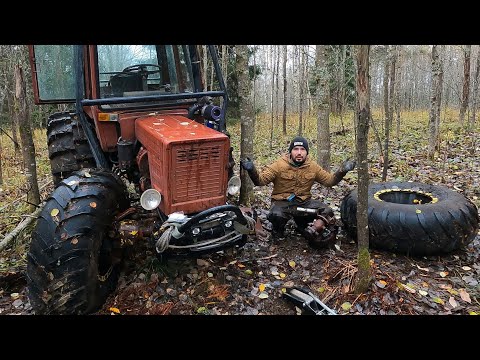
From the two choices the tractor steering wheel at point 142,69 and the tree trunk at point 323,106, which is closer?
the tractor steering wheel at point 142,69

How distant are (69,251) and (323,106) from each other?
5.06 metres

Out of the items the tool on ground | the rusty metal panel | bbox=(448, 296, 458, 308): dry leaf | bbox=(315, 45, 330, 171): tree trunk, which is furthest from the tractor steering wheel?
bbox=(448, 296, 458, 308): dry leaf

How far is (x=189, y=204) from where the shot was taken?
142 inches

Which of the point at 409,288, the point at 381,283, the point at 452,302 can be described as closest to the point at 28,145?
the point at 381,283

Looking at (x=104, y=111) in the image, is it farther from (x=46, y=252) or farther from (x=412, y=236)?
(x=412, y=236)

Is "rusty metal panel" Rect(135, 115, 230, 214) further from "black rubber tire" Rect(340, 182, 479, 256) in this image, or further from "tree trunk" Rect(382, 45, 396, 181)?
"tree trunk" Rect(382, 45, 396, 181)

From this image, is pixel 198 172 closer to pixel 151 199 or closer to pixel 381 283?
pixel 151 199

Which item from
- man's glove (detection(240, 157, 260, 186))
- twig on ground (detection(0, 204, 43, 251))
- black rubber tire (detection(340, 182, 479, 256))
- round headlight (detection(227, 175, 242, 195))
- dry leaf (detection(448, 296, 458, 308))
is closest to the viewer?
dry leaf (detection(448, 296, 458, 308))

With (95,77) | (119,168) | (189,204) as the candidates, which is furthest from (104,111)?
(189,204)

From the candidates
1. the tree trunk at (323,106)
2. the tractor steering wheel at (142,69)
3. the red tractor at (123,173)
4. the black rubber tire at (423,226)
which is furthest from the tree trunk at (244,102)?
the black rubber tire at (423,226)

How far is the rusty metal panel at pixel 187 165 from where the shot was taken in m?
3.46

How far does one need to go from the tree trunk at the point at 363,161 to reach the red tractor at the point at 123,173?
3.38 feet

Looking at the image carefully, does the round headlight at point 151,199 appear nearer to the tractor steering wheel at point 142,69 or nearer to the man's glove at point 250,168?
the man's glove at point 250,168

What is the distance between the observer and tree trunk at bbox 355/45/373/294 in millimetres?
3072
